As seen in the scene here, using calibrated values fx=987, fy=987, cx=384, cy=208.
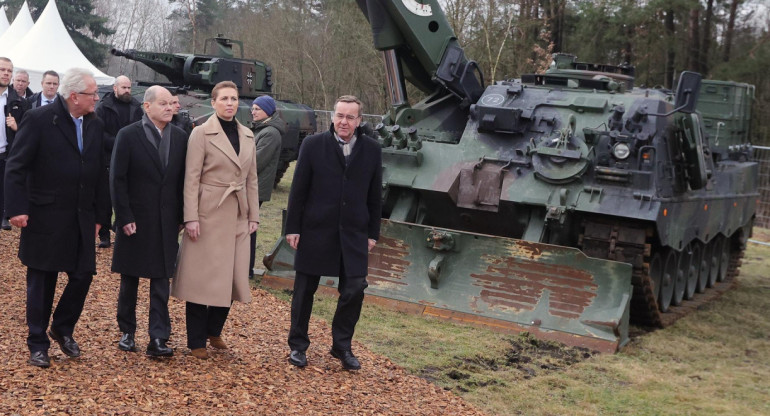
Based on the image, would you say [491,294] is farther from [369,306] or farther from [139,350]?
[139,350]

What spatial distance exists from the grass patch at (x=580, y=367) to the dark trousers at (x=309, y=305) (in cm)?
92

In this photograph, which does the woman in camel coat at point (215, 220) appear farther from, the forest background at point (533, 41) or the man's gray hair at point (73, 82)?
the forest background at point (533, 41)

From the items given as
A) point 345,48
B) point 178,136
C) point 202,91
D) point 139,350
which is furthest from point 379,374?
point 345,48

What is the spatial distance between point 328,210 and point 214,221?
0.77 metres

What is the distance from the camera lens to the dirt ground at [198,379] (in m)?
5.27

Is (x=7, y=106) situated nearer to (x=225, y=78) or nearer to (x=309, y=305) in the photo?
(x=309, y=305)

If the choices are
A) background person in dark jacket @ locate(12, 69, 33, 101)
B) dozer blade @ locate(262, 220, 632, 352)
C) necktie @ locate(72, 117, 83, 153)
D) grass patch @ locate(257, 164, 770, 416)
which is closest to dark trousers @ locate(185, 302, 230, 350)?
necktie @ locate(72, 117, 83, 153)

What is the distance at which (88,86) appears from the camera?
6.00 meters

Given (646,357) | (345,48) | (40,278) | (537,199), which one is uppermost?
(345,48)

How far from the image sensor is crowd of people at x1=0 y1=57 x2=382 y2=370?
5875mm

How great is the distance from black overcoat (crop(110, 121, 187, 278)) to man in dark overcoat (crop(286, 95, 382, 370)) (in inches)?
32.9

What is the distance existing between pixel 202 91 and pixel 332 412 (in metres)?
14.2

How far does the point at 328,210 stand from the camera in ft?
21.5

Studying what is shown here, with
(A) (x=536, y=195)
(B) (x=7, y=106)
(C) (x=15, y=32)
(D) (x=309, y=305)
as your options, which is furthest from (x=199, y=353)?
(C) (x=15, y=32)
